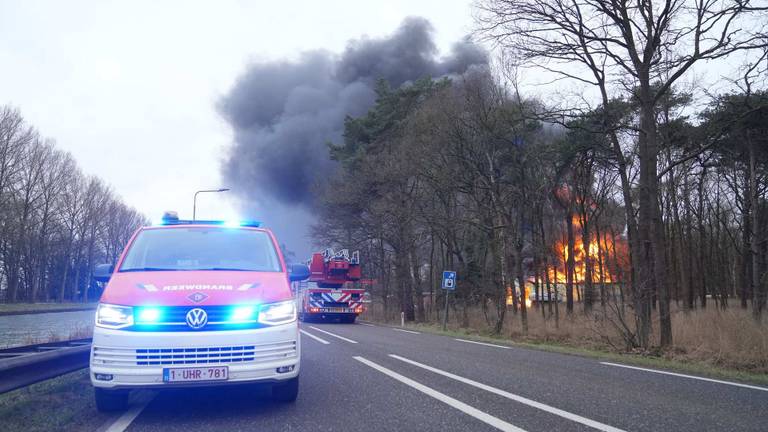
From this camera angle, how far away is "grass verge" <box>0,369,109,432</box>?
5.14m

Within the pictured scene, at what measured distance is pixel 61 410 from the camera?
580 centimetres

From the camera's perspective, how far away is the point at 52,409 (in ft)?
19.3

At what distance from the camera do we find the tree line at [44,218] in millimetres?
37219

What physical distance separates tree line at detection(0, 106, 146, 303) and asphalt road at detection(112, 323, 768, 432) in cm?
3677

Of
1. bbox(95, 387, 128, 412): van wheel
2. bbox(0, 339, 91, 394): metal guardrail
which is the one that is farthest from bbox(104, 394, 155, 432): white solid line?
bbox(0, 339, 91, 394): metal guardrail

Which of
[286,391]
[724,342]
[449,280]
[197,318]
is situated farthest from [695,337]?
[449,280]

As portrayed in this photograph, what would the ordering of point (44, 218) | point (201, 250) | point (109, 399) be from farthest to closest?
point (44, 218) → point (201, 250) → point (109, 399)

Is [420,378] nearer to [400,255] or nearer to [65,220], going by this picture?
[400,255]

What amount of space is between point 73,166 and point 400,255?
29.7 metres

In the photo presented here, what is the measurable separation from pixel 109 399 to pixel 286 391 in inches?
67.4

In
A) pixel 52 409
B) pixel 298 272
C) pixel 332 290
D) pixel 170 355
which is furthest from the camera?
pixel 332 290

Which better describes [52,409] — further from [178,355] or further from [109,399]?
[178,355]

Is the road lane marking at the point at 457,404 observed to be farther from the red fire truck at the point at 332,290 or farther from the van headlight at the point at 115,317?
the red fire truck at the point at 332,290

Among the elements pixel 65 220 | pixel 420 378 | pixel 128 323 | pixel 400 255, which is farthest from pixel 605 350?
pixel 65 220
